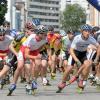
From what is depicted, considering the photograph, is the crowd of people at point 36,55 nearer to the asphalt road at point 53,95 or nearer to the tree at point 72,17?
the asphalt road at point 53,95

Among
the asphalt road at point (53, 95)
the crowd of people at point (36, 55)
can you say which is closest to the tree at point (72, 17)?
the asphalt road at point (53, 95)

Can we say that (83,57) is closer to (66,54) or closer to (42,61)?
(42,61)

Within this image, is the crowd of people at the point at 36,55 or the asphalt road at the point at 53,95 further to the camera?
the crowd of people at the point at 36,55

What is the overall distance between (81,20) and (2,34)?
449ft

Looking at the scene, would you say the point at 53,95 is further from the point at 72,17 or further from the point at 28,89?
the point at 72,17

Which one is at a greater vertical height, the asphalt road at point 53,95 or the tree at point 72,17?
the tree at point 72,17

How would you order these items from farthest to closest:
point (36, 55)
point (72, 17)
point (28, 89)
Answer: point (72, 17) < point (36, 55) < point (28, 89)

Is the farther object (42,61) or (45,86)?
(45,86)

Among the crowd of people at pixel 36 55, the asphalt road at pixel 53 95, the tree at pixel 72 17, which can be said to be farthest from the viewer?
the tree at pixel 72 17

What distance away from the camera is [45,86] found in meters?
16.4

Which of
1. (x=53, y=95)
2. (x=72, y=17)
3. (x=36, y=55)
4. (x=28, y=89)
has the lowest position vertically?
(x=53, y=95)

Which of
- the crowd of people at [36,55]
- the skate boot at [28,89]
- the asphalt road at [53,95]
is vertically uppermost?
the crowd of people at [36,55]

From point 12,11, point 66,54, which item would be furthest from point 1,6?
point 66,54

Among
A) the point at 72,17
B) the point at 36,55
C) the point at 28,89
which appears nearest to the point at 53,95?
the point at 28,89
